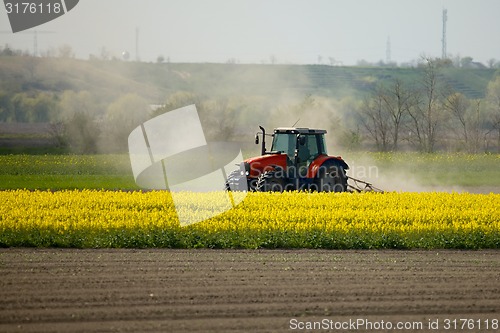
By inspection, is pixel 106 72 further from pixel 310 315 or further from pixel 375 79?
pixel 310 315

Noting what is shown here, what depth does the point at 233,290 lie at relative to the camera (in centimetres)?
1355

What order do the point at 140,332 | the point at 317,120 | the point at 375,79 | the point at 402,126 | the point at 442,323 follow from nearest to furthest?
the point at 140,332 → the point at 442,323 → the point at 317,120 → the point at 402,126 → the point at 375,79

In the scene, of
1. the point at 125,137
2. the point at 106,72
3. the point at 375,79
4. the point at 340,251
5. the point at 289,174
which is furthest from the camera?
the point at 375,79

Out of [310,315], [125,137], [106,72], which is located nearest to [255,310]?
[310,315]

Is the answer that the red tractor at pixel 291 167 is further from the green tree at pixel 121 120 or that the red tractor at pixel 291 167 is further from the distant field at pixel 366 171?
the green tree at pixel 121 120

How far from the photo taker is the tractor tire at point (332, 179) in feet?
83.1

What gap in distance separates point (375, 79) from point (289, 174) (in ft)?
308

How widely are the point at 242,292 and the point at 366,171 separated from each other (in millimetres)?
26405

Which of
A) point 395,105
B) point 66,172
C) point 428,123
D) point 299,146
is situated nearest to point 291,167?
point 299,146

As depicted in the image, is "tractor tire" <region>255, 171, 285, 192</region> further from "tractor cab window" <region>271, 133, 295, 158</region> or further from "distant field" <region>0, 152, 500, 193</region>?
"distant field" <region>0, 152, 500, 193</region>

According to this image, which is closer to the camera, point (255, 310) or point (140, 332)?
point (140, 332)

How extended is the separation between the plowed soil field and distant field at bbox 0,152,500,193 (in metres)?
17.7

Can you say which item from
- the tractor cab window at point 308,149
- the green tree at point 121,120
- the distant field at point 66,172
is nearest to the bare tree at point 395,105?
the green tree at point 121,120

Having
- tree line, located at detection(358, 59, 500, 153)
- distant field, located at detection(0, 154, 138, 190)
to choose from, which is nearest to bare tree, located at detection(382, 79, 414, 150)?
tree line, located at detection(358, 59, 500, 153)
